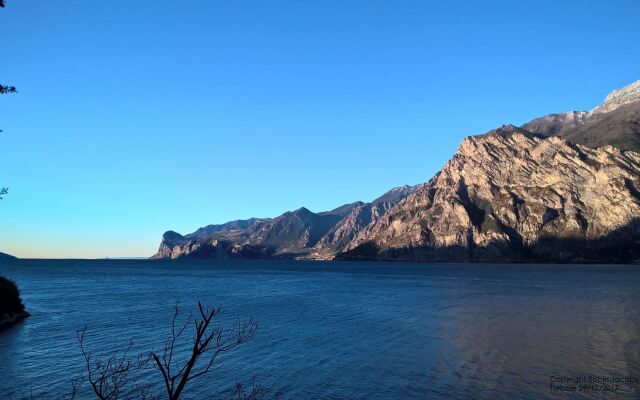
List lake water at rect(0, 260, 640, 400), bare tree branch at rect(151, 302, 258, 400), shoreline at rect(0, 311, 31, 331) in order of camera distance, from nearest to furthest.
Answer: bare tree branch at rect(151, 302, 258, 400) < lake water at rect(0, 260, 640, 400) < shoreline at rect(0, 311, 31, 331)

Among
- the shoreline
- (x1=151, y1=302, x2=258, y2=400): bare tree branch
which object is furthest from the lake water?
(x1=151, y1=302, x2=258, y2=400): bare tree branch

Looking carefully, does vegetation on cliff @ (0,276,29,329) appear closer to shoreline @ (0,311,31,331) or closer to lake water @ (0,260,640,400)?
shoreline @ (0,311,31,331)

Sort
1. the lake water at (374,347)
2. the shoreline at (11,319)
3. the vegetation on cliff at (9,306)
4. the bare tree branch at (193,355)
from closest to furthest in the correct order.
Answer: the bare tree branch at (193,355) → the lake water at (374,347) → the shoreline at (11,319) → the vegetation on cliff at (9,306)

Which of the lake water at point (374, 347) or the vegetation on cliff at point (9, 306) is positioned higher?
the vegetation on cliff at point (9, 306)

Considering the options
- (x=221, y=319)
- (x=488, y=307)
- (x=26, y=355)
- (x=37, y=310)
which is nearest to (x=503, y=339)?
(x=488, y=307)

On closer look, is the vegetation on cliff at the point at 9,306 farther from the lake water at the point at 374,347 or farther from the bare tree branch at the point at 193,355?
the bare tree branch at the point at 193,355

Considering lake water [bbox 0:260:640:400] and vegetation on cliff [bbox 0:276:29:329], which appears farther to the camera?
vegetation on cliff [bbox 0:276:29:329]

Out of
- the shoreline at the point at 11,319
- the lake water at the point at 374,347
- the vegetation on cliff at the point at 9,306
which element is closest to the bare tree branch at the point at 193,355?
the lake water at the point at 374,347

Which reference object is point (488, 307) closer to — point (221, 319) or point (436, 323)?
point (436, 323)

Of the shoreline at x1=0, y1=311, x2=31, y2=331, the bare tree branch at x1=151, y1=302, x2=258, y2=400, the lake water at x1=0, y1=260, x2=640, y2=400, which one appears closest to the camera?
the bare tree branch at x1=151, y1=302, x2=258, y2=400

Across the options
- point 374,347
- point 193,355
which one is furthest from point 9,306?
point 193,355

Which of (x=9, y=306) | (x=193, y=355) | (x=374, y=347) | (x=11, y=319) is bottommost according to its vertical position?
(x=374, y=347)

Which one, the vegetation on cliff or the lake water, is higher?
the vegetation on cliff

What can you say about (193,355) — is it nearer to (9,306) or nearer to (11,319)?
(11,319)
